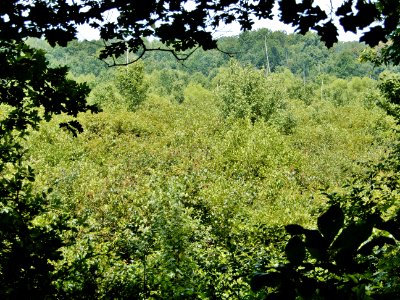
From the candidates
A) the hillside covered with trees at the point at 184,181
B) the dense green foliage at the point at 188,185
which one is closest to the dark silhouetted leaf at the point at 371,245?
the hillside covered with trees at the point at 184,181

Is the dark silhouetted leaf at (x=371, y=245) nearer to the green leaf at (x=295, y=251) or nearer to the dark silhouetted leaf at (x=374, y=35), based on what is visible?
the green leaf at (x=295, y=251)

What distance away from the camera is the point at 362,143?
3216cm

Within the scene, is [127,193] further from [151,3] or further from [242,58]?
[242,58]

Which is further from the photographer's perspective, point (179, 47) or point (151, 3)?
point (179, 47)

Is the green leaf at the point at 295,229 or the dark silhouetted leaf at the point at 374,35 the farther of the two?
the dark silhouetted leaf at the point at 374,35

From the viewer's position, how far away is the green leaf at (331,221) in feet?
3.34

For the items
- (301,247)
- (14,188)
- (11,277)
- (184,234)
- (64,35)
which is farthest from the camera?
(184,234)

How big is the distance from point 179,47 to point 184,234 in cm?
665

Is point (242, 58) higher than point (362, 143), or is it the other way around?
point (242, 58)

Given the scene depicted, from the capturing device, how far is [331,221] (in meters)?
1.03

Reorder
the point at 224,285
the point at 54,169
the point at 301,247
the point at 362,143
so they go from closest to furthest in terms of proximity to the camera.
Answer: the point at 301,247
the point at 224,285
the point at 54,169
the point at 362,143

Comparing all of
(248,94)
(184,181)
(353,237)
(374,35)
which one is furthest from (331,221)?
(248,94)

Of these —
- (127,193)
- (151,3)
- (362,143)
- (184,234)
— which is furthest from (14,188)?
(362,143)

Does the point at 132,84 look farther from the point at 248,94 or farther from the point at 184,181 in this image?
the point at 184,181
